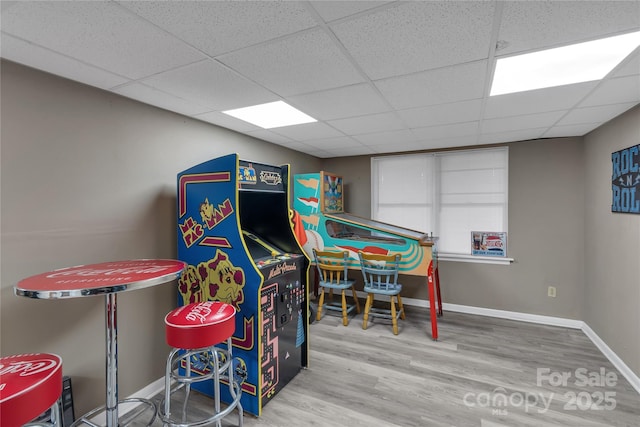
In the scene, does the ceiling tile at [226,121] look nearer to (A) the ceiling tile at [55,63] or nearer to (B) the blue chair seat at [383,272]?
(A) the ceiling tile at [55,63]

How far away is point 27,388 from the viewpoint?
104 cm

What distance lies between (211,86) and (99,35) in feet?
2.20

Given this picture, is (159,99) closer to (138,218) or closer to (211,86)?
(211,86)

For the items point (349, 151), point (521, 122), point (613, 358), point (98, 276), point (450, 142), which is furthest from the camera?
point (349, 151)

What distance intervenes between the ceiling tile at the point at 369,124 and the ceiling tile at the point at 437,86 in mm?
354

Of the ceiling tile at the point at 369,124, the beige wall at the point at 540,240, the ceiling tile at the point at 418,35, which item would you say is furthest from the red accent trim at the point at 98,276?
the beige wall at the point at 540,240

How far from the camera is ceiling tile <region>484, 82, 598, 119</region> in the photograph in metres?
2.02

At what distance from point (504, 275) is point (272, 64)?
3820 mm

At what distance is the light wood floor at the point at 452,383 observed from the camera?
2039 mm

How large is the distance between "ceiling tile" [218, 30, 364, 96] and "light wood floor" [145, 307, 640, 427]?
2.26m

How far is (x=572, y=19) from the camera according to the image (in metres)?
1.23

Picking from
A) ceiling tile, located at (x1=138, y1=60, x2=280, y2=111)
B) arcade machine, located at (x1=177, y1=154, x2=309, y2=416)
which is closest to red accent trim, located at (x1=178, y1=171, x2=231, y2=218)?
arcade machine, located at (x1=177, y1=154, x2=309, y2=416)

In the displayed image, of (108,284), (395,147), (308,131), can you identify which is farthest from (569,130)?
(108,284)

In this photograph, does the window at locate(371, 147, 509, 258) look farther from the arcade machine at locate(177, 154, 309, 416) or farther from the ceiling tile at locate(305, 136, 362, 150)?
the arcade machine at locate(177, 154, 309, 416)
